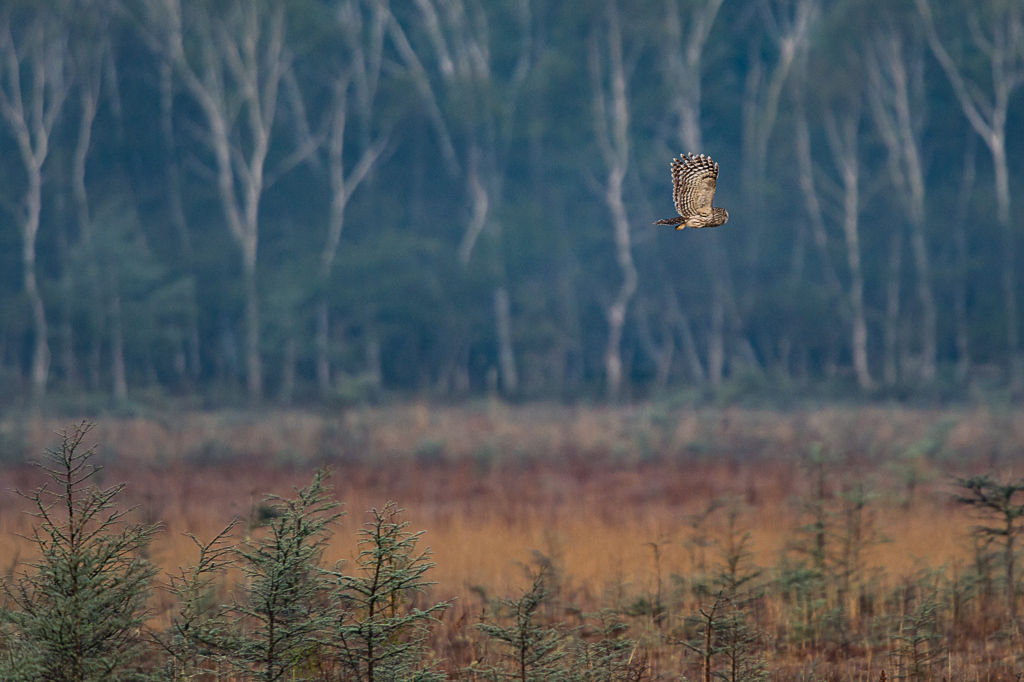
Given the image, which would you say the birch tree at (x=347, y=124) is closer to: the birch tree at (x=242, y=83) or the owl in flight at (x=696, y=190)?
the birch tree at (x=242, y=83)

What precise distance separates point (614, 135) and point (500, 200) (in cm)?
447

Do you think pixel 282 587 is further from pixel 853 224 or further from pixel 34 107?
pixel 34 107

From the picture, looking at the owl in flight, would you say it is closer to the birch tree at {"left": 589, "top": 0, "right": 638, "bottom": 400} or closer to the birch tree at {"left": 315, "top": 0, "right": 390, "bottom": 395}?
the birch tree at {"left": 589, "top": 0, "right": 638, "bottom": 400}

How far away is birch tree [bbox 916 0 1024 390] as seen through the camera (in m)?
29.5

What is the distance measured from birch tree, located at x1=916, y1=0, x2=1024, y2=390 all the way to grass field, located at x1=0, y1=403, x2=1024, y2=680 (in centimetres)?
1019

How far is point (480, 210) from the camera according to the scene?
107 feet

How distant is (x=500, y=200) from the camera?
116ft

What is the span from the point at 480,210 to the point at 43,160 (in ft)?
42.6

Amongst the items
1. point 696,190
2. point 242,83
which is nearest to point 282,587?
point 696,190

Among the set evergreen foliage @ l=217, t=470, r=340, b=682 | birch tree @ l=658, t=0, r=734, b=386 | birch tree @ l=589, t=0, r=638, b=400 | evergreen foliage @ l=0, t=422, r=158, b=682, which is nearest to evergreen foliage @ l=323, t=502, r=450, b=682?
evergreen foliage @ l=217, t=470, r=340, b=682

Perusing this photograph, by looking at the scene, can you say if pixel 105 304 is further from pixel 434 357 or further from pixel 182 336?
pixel 434 357

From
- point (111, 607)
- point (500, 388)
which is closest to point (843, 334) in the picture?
point (500, 388)

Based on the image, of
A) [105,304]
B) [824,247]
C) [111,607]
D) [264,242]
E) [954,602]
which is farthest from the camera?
[264,242]

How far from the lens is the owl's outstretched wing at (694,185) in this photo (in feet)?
16.4
